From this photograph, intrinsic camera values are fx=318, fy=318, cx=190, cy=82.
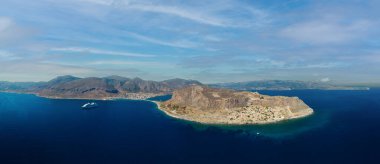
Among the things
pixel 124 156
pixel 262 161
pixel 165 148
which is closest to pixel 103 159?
pixel 124 156

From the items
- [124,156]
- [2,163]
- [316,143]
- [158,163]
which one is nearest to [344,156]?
A: [316,143]

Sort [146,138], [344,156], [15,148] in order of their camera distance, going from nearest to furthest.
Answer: [344,156]
[15,148]
[146,138]

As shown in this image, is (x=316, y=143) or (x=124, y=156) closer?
(x=124, y=156)

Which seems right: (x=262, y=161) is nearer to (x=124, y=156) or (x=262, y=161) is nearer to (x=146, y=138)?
(x=124, y=156)

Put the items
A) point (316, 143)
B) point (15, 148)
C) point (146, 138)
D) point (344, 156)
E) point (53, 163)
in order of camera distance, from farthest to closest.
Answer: point (146, 138)
point (316, 143)
point (15, 148)
point (344, 156)
point (53, 163)

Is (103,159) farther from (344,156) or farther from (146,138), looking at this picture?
(344,156)

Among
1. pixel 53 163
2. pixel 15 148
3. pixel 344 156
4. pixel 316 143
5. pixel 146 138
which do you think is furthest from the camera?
pixel 146 138

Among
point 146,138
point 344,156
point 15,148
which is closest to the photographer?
point 344,156

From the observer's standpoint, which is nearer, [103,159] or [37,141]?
[103,159]
